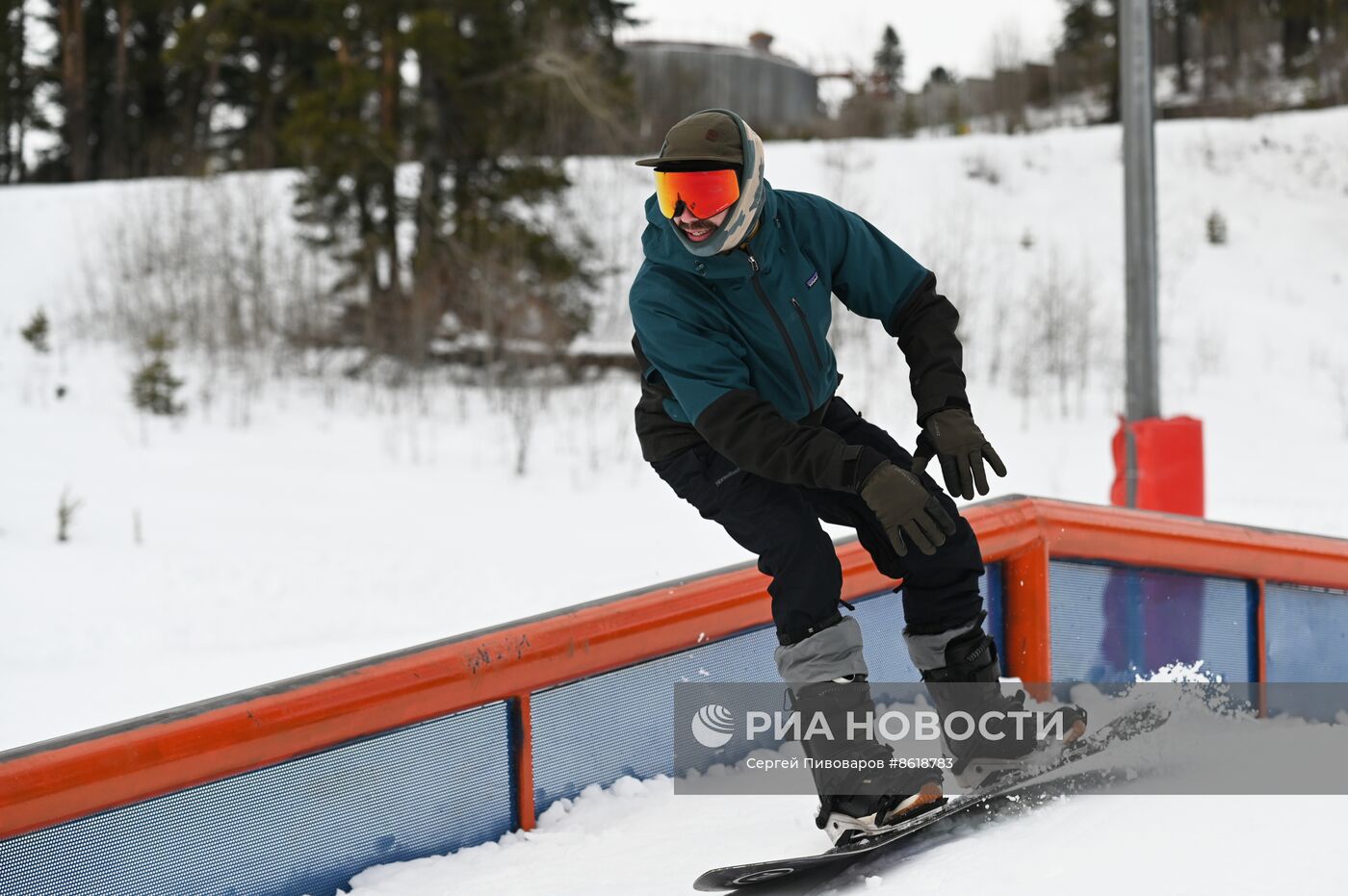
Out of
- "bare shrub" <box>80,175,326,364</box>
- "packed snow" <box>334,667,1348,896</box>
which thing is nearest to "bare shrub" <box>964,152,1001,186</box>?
"bare shrub" <box>80,175,326,364</box>

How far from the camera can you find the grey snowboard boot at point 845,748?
2.39 meters

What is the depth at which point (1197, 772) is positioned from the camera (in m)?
2.83

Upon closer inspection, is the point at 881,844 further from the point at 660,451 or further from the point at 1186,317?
the point at 1186,317

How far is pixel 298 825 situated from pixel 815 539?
1280 millimetres

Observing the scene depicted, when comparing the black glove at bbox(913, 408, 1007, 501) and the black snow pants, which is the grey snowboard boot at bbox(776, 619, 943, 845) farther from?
the black glove at bbox(913, 408, 1007, 501)

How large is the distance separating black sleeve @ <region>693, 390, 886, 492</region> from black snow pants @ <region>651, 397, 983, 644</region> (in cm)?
20

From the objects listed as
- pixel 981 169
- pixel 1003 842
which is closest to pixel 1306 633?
pixel 1003 842

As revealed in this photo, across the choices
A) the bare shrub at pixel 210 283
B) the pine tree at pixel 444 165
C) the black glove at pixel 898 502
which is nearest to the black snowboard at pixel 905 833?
the black glove at pixel 898 502

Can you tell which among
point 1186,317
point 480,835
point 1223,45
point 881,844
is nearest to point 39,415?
point 480,835

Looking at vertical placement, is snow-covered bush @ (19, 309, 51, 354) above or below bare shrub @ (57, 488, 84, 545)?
above

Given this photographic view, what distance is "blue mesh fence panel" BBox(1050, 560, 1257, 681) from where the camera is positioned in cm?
356

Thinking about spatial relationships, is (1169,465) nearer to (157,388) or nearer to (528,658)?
(528,658)

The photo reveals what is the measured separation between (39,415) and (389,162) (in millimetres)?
4961

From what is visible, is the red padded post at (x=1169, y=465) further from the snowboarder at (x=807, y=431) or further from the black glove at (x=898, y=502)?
the black glove at (x=898, y=502)
